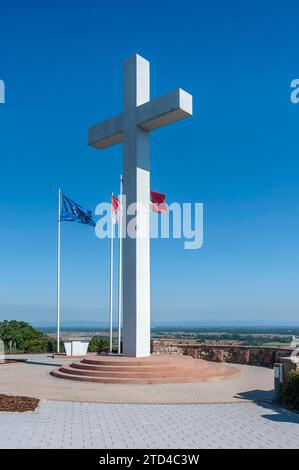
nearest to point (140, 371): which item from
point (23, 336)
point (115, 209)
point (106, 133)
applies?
point (115, 209)

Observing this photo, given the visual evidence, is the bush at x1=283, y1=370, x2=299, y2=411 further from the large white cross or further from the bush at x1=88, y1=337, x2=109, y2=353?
the bush at x1=88, y1=337, x2=109, y2=353

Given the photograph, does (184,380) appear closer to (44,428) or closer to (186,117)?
(44,428)

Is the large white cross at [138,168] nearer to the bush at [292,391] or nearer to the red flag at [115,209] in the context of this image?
the red flag at [115,209]

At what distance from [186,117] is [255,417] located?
8881 mm

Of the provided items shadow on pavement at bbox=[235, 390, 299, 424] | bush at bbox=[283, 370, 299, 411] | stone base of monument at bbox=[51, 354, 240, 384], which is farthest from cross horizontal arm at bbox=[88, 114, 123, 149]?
bush at bbox=[283, 370, 299, 411]

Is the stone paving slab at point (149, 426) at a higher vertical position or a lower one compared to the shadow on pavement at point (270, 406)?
higher

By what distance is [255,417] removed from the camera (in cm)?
855

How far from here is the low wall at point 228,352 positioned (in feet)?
56.0

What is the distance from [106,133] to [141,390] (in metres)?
8.57

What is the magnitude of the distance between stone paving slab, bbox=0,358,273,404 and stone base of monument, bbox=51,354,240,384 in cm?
31

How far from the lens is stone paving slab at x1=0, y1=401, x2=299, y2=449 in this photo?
21.6 feet

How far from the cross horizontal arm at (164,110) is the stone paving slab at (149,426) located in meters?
8.25

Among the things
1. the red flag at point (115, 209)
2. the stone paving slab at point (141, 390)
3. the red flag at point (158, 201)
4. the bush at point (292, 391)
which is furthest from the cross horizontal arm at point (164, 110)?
the bush at point (292, 391)
